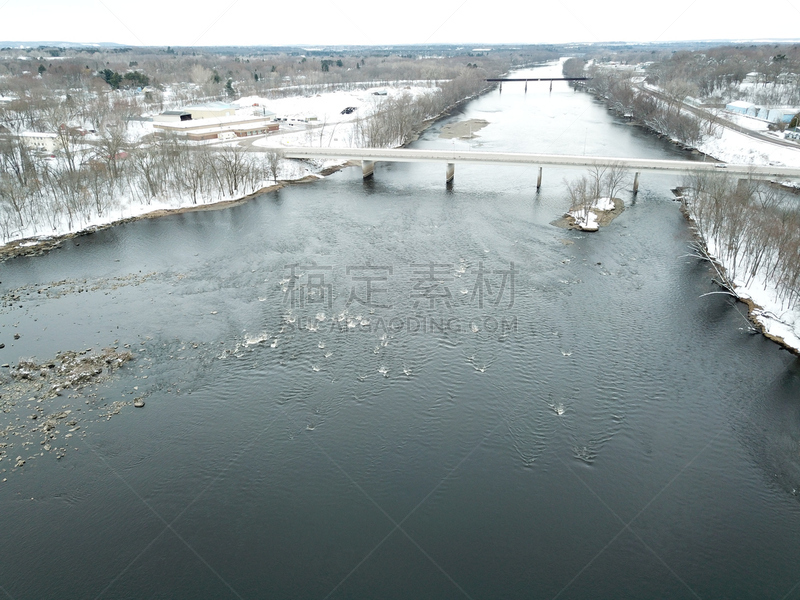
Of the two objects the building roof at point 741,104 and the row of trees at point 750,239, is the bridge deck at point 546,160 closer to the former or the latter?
the row of trees at point 750,239

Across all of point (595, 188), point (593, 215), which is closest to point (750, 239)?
point (593, 215)

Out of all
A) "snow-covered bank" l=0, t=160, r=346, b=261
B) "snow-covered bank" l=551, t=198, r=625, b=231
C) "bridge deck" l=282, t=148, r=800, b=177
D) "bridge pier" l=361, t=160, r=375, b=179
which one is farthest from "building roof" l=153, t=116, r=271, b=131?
"snow-covered bank" l=551, t=198, r=625, b=231

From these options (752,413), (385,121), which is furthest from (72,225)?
(752,413)

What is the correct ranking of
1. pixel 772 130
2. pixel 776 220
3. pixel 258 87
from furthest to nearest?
pixel 258 87, pixel 772 130, pixel 776 220

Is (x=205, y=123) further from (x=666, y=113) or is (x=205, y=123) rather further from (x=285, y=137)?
(x=666, y=113)

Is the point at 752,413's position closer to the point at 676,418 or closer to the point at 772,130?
the point at 676,418

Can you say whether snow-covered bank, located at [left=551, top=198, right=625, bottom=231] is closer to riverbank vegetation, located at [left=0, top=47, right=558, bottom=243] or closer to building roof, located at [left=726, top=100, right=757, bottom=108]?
riverbank vegetation, located at [left=0, top=47, right=558, bottom=243]

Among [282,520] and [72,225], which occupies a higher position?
[72,225]
